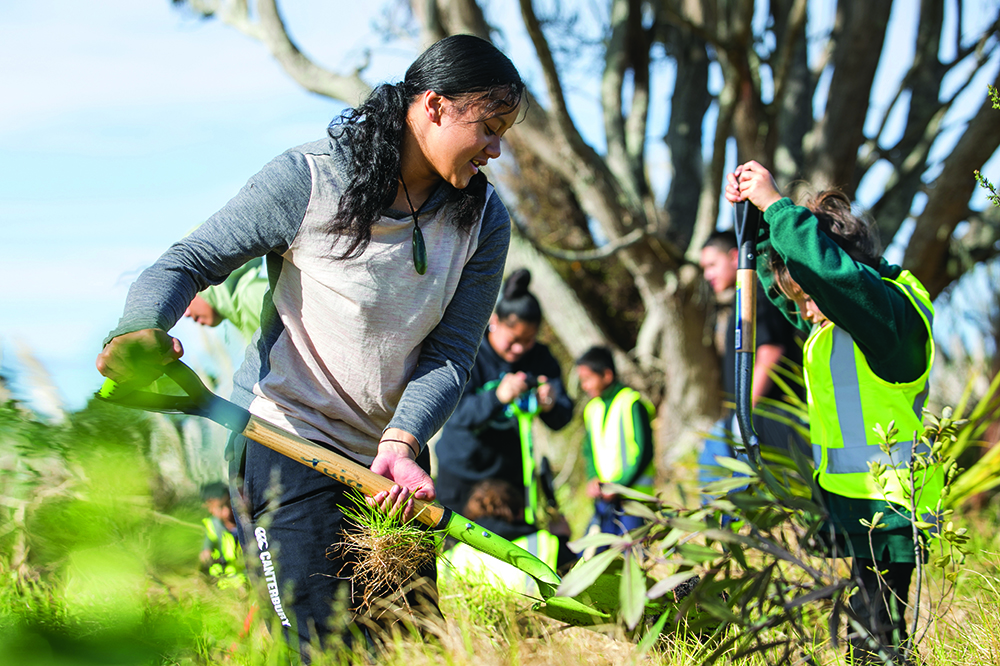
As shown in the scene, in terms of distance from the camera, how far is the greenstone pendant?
177 cm

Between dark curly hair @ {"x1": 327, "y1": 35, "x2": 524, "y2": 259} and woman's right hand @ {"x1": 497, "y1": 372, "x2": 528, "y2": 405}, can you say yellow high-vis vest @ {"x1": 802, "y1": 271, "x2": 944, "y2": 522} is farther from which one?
woman's right hand @ {"x1": 497, "y1": 372, "x2": 528, "y2": 405}

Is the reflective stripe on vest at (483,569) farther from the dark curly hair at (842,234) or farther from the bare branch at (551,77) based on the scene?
the bare branch at (551,77)

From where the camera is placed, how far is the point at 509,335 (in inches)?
160

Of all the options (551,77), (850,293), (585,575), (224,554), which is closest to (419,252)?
(224,554)

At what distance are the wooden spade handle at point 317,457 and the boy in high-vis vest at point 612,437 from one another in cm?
267

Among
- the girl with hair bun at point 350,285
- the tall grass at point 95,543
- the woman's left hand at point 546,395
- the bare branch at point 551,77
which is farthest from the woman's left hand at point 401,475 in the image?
the bare branch at point 551,77

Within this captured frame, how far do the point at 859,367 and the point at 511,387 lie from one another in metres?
1.99

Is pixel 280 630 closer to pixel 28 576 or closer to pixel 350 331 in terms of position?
pixel 350 331

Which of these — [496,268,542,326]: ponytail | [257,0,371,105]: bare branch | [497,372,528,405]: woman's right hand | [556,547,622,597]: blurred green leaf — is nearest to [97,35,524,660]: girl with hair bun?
[556,547,622,597]: blurred green leaf

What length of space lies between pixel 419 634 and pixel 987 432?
17.2 ft

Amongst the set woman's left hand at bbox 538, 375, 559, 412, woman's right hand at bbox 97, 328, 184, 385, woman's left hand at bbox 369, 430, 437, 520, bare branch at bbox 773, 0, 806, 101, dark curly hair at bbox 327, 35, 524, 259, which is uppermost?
bare branch at bbox 773, 0, 806, 101

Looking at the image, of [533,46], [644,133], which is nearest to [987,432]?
[644,133]

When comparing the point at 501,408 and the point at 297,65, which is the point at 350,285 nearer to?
the point at 501,408

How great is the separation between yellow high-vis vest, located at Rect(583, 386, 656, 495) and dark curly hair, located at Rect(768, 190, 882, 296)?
216 centimetres
